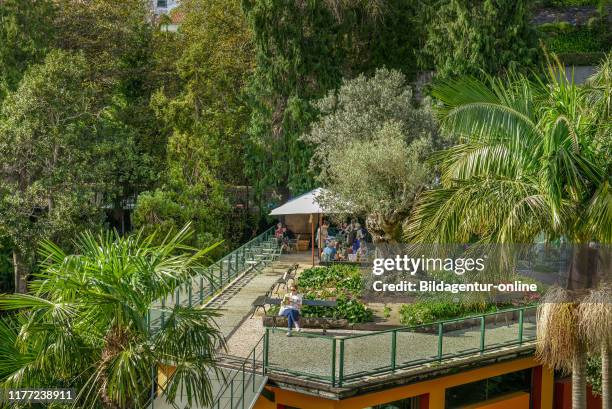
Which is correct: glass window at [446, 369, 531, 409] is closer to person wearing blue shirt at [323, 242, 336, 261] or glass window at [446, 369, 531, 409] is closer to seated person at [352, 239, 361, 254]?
person wearing blue shirt at [323, 242, 336, 261]

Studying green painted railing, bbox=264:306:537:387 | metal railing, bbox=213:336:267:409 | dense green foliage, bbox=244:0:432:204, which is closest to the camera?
metal railing, bbox=213:336:267:409

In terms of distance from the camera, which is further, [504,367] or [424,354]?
[504,367]

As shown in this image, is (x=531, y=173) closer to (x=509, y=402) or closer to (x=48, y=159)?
(x=509, y=402)

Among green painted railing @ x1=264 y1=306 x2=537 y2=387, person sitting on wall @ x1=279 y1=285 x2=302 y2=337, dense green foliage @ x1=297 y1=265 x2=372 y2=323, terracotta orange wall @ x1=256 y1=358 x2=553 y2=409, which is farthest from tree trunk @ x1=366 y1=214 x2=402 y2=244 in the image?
terracotta orange wall @ x1=256 y1=358 x2=553 y2=409

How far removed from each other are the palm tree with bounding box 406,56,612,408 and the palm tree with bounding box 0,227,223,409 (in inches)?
140

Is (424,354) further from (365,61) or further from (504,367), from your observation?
(365,61)

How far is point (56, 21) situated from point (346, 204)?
17513mm

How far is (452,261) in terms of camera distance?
13836mm

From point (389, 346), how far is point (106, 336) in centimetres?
580

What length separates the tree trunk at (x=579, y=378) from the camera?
11812 mm

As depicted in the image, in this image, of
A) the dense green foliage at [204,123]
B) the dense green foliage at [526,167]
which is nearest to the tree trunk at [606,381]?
the dense green foliage at [526,167]

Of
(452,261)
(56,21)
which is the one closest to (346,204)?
(452,261)

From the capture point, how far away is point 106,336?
12.3 m

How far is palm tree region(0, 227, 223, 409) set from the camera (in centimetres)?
1183
